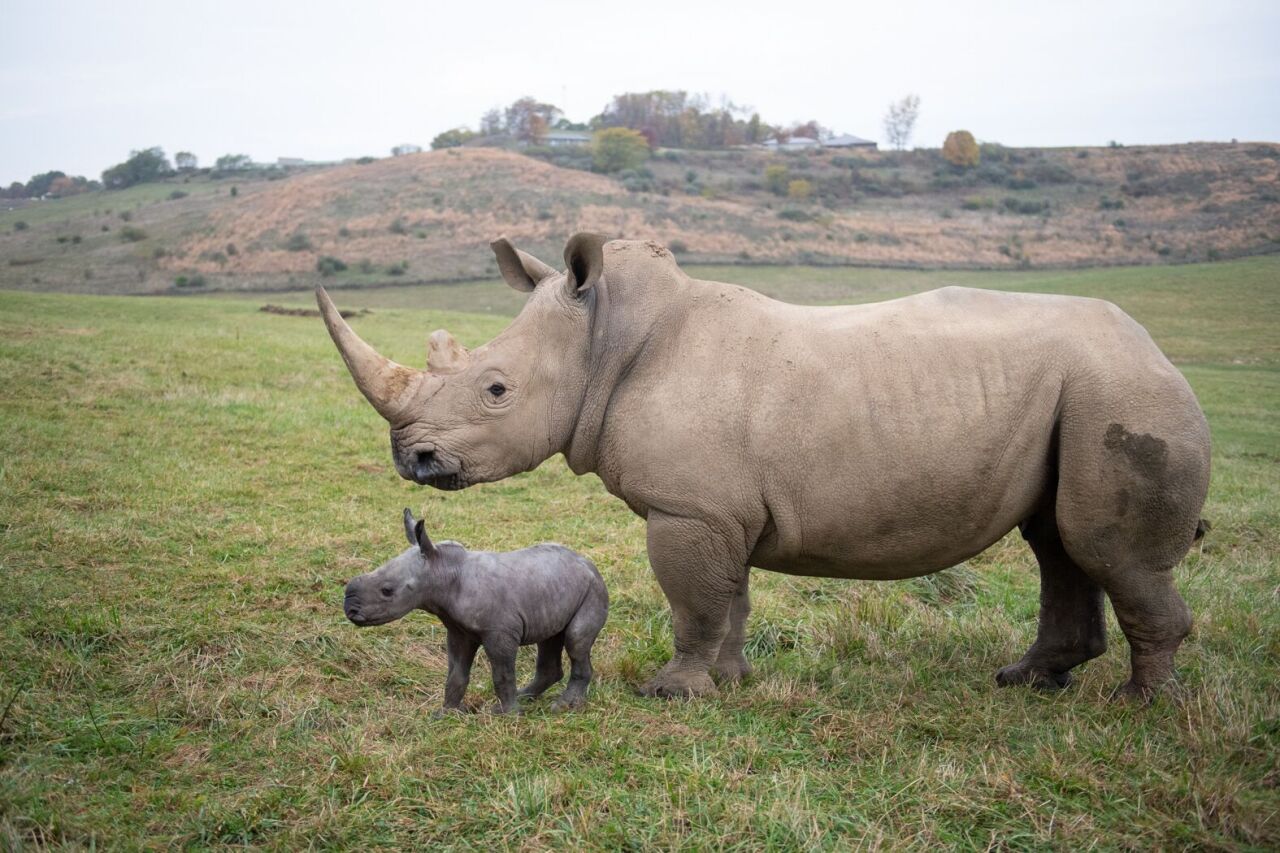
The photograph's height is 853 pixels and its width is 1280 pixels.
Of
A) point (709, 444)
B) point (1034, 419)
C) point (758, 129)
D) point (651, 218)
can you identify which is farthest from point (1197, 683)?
point (758, 129)

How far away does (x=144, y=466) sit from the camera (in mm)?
10000

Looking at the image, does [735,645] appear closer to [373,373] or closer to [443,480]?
[443,480]

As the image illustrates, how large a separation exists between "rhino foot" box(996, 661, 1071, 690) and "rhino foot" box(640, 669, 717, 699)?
5.42 ft

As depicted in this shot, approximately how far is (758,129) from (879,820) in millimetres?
111925

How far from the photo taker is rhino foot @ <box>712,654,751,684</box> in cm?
600

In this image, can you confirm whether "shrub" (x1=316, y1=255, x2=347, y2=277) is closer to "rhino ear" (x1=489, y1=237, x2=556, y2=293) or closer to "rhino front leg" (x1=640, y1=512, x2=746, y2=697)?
"rhino ear" (x1=489, y1=237, x2=556, y2=293)

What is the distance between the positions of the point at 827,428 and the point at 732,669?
5.35 feet

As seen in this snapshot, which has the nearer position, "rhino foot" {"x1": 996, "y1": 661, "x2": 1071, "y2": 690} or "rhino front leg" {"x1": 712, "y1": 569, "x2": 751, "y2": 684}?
"rhino foot" {"x1": 996, "y1": 661, "x2": 1071, "y2": 690}

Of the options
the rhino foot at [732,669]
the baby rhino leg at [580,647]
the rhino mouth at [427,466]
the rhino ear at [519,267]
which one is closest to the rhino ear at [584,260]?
the rhino ear at [519,267]

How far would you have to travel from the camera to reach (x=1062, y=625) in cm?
589

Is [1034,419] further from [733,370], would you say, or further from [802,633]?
[802,633]

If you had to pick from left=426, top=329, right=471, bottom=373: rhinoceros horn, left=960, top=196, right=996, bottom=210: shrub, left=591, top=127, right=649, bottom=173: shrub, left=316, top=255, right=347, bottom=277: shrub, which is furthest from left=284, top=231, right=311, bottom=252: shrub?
left=426, top=329, right=471, bottom=373: rhinoceros horn

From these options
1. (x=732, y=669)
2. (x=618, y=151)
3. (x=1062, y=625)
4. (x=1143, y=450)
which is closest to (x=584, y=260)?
(x=732, y=669)

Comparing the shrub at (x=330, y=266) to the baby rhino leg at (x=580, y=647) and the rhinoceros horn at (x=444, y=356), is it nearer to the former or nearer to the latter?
the rhinoceros horn at (x=444, y=356)
